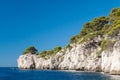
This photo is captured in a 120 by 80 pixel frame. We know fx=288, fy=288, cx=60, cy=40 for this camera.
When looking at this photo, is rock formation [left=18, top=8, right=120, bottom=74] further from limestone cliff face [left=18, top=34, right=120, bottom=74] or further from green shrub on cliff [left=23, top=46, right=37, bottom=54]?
green shrub on cliff [left=23, top=46, right=37, bottom=54]

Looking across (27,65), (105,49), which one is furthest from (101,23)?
(27,65)

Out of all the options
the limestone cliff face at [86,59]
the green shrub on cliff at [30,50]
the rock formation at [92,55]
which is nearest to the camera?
the limestone cliff face at [86,59]

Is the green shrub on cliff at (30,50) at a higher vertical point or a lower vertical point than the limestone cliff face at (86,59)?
higher

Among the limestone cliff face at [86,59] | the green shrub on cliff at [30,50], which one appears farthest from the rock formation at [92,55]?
the green shrub on cliff at [30,50]

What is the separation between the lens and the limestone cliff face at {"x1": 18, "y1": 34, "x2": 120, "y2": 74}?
2977 inches

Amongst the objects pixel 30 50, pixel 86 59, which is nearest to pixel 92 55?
pixel 86 59

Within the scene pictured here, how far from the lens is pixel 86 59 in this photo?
107 m

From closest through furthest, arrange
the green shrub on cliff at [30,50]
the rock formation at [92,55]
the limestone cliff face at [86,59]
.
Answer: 1. the limestone cliff face at [86,59]
2. the rock formation at [92,55]
3. the green shrub on cliff at [30,50]

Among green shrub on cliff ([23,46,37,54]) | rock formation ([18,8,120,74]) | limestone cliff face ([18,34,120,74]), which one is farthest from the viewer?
green shrub on cliff ([23,46,37,54])

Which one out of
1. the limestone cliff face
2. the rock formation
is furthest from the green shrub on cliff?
the limestone cliff face

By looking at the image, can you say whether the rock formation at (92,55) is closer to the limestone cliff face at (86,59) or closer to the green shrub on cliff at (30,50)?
the limestone cliff face at (86,59)

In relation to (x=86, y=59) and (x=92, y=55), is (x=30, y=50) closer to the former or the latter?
(x=86, y=59)

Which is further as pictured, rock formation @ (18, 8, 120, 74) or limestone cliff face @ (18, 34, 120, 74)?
rock formation @ (18, 8, 120, 74)

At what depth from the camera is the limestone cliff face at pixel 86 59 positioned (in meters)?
75.6
